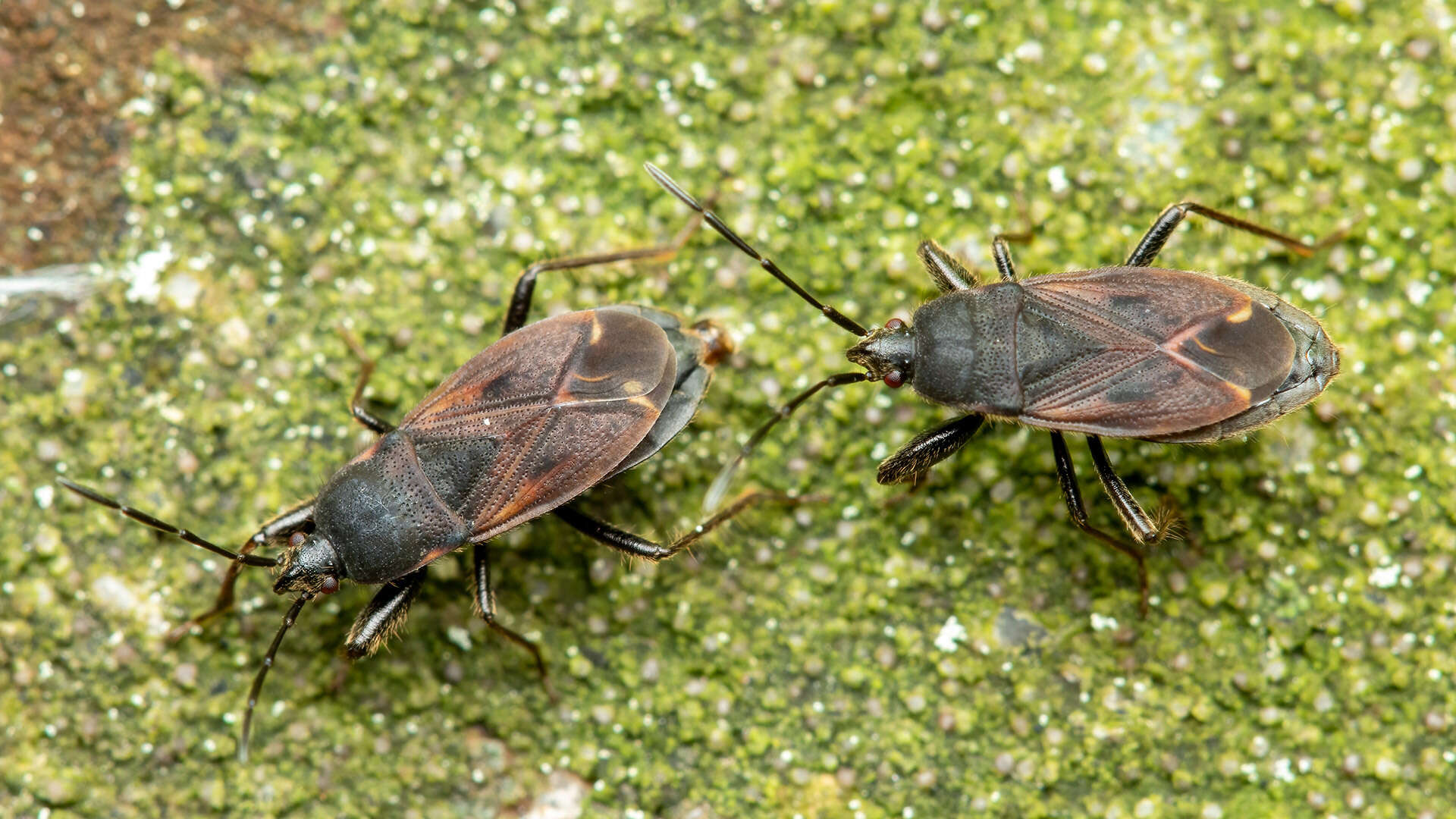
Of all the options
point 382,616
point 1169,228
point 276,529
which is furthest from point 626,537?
point 1169,228

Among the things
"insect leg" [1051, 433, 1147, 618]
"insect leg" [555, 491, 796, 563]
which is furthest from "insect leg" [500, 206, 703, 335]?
"insect leg" [1051, 433, 1147, 618]

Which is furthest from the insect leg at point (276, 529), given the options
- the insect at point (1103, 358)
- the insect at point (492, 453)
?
the insect at point (1103, 358)

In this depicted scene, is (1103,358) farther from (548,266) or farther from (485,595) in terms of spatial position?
(485,595)

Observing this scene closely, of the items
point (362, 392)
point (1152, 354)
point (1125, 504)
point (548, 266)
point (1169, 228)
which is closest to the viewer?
point (1152, 354)

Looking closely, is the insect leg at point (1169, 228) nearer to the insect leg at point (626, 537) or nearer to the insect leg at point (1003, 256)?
the insect leg at point (1003, 256)

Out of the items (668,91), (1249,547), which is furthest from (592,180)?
(1249,547)

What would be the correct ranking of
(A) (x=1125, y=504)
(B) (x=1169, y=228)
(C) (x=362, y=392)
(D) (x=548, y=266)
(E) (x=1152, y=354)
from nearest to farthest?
(E) (x=1152, y=354) < (A) (x=1125, y=504) < (B) (x=1169, y=228) < (D) (x=548, y=266) < (C) (x=362, y=392)
